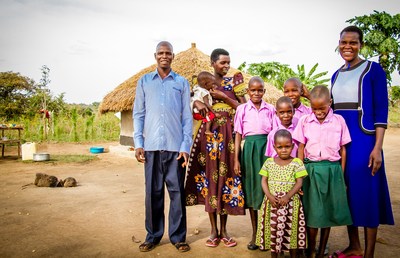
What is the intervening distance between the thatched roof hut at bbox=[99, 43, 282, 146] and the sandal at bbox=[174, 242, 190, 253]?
25.2 ft

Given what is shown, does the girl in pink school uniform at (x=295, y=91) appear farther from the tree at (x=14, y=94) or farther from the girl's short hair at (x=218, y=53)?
the tree at (x=14, y=94)

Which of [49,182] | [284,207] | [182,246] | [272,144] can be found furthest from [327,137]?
[49,182]

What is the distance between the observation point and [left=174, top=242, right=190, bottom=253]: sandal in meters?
3.12

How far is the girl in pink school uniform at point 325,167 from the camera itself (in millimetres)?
2576

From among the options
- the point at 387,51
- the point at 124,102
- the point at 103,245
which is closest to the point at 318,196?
the point at 103,245

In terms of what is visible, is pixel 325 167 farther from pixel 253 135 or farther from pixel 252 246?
pixel 252 246

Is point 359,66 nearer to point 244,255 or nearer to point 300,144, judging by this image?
point 300,144

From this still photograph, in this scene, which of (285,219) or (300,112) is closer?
(285,219)

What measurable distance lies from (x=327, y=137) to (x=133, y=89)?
9.52 metres

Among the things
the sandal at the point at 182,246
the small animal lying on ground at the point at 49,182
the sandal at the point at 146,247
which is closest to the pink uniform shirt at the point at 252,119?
the sandal at the point at 182,246

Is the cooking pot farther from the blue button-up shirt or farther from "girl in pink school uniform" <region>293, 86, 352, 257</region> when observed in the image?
"girl in pink school uniform" <region>293, 86, 352, 257</region>

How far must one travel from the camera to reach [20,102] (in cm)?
2083

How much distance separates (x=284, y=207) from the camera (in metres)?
2.57

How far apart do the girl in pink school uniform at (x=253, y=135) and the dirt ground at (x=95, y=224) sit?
63 centimetres
